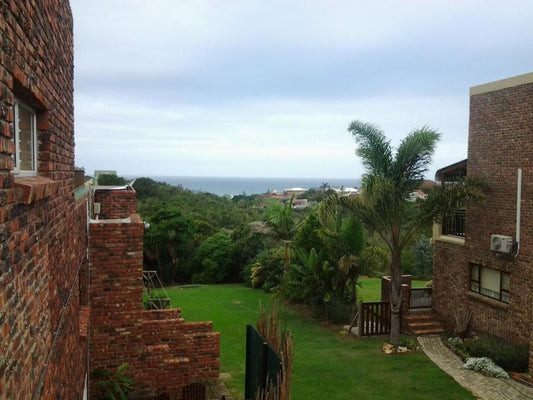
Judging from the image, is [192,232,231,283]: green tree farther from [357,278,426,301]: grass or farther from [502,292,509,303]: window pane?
[502,292,509,303]: window pane

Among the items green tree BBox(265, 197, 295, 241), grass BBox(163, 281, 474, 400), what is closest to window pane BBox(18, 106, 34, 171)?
grass BBox(163, 281, 474, 400)

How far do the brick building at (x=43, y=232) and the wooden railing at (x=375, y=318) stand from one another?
870 cm

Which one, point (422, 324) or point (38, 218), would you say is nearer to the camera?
point (38, 218)

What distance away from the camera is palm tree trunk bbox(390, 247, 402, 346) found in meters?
13.9

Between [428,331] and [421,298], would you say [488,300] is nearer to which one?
[428,331]

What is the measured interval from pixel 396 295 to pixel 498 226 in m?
3.38

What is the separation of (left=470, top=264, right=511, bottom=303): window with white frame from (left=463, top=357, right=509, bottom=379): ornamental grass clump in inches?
71.9

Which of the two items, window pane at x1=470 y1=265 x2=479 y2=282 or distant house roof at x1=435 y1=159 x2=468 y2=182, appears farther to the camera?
distant house roof at x1=435 y1=159 x2=468 y2=182

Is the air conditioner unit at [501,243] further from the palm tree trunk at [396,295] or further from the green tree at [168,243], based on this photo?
the green tree at [168,243]

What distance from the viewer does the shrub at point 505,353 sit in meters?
11.7

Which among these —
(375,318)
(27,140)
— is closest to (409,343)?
(375,318)

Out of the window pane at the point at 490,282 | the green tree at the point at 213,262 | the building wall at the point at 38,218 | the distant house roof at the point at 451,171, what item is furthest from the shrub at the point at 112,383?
the green tree at the point at 213,262

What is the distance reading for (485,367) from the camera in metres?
11.7

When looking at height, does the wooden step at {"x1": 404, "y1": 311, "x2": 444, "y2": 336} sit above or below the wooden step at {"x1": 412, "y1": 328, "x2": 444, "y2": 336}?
above
